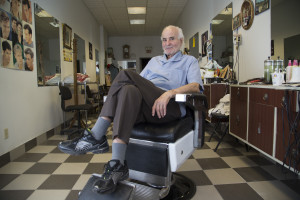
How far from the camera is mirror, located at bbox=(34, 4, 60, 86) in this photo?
3.20 m

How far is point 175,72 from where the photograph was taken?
175cm

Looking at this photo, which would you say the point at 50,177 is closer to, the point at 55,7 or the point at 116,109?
the point at 116,109

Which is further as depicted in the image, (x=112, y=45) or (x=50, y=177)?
(x=112, y=45)

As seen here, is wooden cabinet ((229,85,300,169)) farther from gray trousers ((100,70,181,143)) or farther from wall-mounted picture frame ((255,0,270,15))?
wall-mounted picture frame ((255,0,270,15))

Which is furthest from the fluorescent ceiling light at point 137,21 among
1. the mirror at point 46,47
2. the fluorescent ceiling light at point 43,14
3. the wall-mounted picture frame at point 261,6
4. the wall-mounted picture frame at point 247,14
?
the wall-mounted picture frame at point 261,6

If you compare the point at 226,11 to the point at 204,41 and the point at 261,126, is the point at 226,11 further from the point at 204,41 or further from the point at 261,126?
the point at 261,126

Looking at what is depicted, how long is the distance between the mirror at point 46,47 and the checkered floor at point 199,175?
4.31 feet

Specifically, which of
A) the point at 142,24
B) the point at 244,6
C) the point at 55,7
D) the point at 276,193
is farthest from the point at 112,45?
the point at 276,193

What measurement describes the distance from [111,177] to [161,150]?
331 millimetres

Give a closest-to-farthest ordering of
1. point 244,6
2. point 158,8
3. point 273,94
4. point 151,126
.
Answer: point 151,126
point 273,94
point 244,6
point 158,8

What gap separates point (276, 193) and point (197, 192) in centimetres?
59

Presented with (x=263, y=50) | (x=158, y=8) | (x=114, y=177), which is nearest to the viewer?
(x=114, y=177)

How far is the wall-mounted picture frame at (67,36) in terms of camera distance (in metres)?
4.27

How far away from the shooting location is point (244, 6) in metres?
2.85
